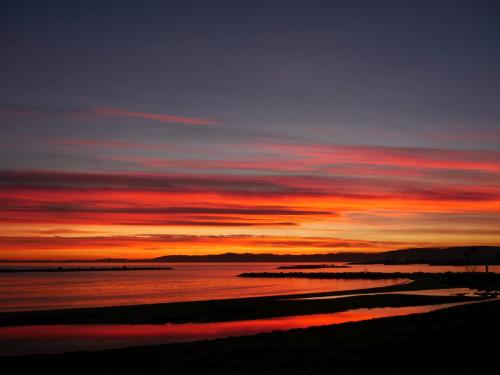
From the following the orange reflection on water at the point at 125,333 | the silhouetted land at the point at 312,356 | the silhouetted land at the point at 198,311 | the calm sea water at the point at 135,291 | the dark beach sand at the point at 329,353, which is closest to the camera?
the silhouetted land at the point at 312,356

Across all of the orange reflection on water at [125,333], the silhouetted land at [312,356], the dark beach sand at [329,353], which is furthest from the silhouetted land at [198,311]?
the silhouetted land at [312,356]

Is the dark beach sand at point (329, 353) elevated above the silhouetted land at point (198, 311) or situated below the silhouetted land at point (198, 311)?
above

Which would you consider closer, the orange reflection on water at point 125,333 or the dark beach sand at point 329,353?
the dark beach sand at point 329,353

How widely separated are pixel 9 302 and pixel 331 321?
36.2 m

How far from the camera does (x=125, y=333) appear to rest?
91.2 feet

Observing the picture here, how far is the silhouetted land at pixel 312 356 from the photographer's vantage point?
15.9 m

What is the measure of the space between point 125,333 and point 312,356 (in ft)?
43.9

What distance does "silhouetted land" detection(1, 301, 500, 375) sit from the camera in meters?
15.9

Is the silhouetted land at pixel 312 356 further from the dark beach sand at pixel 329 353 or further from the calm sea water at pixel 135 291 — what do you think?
the calm sea water at pixel 135 291

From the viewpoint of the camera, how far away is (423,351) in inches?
708

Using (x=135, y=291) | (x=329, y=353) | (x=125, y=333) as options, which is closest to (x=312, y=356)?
Answer: (x=329, y=353)

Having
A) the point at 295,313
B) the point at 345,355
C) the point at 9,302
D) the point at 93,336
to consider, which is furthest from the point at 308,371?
the point at 9,302

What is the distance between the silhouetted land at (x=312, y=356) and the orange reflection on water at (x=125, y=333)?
399 centimetres

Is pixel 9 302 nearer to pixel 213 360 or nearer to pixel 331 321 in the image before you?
→ pixel 331 321
